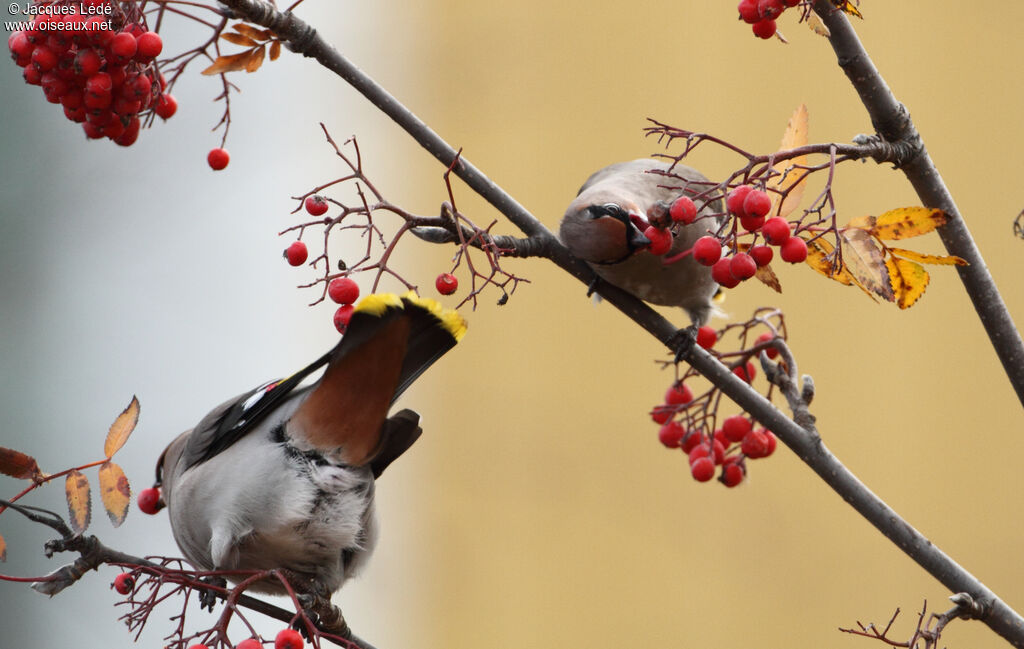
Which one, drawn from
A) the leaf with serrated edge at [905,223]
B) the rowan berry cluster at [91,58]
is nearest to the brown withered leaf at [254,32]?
the rowan berry cluster at [91,58]

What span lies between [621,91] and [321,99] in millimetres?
1371

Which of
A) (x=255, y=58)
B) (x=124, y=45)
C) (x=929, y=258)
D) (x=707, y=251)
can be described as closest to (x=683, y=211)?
(x=707, y=251)

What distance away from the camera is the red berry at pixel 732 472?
2029 mm

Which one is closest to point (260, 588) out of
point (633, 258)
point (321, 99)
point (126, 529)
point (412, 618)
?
point (633, 258)

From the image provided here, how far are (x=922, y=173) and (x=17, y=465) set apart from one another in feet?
3.86

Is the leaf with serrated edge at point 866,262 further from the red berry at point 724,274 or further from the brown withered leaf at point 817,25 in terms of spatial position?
the brown withered leaf at point 817,25

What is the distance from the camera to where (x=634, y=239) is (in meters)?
1.71

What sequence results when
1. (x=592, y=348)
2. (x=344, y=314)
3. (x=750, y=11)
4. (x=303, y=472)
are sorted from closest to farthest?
(x=750, y=11) → (x=344, y=314) → (x=303, y=472) → (x=592, y=348)

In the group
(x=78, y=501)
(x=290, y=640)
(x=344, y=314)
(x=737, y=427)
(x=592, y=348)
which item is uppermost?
(x=592, y=348)

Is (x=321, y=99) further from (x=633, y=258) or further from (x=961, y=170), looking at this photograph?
(x=633, y=258)

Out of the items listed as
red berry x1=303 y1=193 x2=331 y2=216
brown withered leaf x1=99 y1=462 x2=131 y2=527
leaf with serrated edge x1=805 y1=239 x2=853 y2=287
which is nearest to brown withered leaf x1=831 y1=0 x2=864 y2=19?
leaf with serrated edge x1=805 y1=239 x2=853 y2=287

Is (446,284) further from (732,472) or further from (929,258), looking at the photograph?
(732,472)

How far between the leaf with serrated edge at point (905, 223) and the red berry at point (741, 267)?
14 cm

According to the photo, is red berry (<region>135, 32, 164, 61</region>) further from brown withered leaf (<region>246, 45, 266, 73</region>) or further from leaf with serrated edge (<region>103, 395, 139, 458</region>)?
leaf with serrated edge (<region>103, 395, 139, 458</region>)
